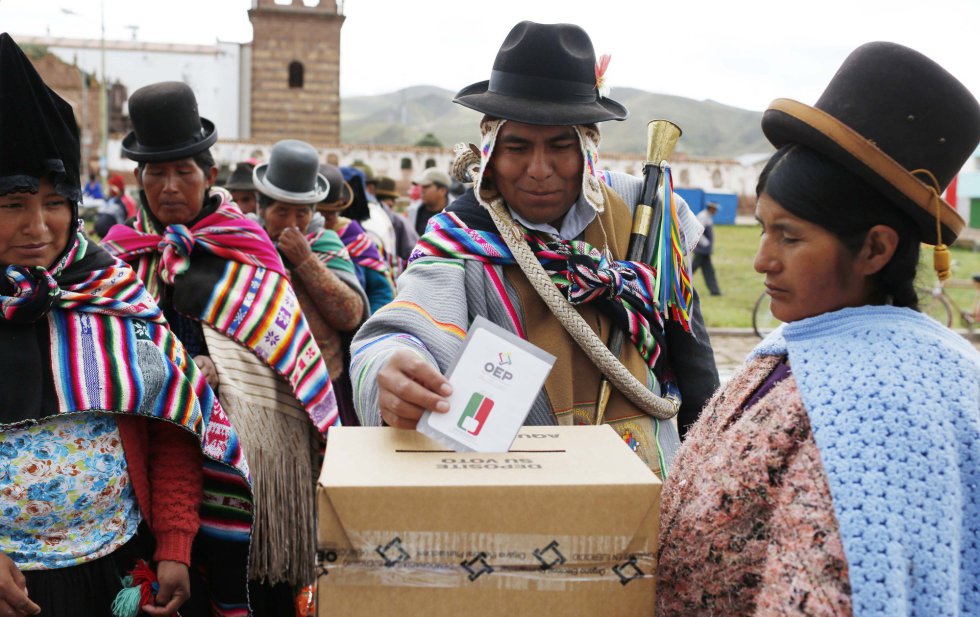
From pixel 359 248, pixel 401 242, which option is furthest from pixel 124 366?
pixel 401 242

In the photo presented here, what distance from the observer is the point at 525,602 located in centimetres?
134

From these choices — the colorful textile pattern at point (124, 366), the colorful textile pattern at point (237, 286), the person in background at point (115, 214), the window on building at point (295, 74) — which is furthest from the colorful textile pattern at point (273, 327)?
the window on building at point (295, 74)

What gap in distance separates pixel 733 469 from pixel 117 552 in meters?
1.64

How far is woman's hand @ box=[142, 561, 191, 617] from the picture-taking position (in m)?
2.34

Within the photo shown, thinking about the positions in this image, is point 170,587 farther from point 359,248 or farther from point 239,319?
point 359,248

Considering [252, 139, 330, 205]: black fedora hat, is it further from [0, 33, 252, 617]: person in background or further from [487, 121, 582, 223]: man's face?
[487, 121, 582, 223]: man's face

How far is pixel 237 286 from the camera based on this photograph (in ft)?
11.0

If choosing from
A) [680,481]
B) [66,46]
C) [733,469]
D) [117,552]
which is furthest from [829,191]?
[66,46]

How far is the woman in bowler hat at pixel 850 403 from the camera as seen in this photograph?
4.09ft

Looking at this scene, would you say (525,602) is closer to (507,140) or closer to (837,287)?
(837,287)

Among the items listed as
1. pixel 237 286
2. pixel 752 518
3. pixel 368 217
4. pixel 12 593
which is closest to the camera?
pixel 752 518

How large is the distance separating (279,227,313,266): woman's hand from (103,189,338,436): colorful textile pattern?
18.9 inches

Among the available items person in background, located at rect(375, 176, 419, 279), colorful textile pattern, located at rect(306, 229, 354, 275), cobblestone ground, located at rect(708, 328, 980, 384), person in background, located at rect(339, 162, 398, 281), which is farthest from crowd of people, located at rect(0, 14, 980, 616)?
cobblestone ground, located at rect(708, 328, 980, 384)

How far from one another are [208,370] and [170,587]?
1.02 meters
